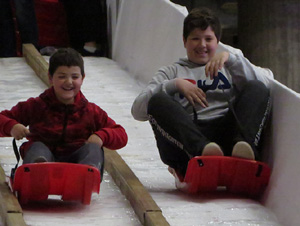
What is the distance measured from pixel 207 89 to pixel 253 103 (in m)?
0.22

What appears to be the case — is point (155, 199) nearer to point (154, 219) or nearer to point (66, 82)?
point (154, 219)

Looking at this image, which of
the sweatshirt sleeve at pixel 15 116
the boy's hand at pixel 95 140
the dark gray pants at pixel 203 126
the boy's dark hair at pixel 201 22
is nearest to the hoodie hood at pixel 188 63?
the boy's dark hair at pixel 201 22

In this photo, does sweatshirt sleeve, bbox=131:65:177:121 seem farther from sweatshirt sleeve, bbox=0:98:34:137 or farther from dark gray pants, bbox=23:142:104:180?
sweatshirt sleeve, bbox=0:98:34:137

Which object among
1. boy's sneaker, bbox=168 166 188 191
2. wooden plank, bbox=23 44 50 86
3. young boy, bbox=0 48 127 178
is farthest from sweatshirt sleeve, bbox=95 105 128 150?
wooden plank, bbox=23 44 50 86

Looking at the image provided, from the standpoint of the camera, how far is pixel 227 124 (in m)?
4.18

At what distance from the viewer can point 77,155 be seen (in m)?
3.99

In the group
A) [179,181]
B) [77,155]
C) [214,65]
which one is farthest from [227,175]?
[77,155]

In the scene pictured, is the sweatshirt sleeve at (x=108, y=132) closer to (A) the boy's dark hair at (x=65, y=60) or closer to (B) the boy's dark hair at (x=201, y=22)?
(A) the boy's dark hair at (x=65, y=60)

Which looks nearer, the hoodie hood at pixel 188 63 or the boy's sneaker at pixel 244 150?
the boy's sneaker at pixel 244 150

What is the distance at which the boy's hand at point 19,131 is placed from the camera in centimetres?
394

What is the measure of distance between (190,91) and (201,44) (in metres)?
0.23

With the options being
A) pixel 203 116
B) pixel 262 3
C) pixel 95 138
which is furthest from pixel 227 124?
pixel 262 3

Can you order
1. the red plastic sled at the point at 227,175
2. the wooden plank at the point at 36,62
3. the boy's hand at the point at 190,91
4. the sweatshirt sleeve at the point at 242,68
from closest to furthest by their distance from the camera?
the red plastic sled at the point at 227,175 < the boy's hand at the point at 190,91 < the sweatshirt sleeve at the point at 242,68 < the wooden plank at the point at 36,62

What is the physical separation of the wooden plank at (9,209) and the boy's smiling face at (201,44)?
935 mm
